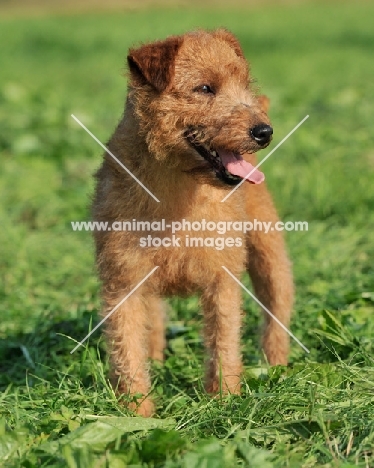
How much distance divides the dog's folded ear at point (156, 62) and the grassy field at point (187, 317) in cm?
45

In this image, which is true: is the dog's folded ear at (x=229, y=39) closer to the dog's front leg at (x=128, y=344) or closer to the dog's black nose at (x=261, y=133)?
the dog's black nose at (x=261, y=133)

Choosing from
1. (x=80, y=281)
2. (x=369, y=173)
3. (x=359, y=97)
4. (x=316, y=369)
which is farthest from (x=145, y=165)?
(x=359, y=97)

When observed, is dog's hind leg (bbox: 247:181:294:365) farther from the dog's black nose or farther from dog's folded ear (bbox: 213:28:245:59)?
the dog's black nose

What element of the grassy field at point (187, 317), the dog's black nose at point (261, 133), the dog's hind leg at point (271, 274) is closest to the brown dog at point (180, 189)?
the dog's black nose at point (261, 133)

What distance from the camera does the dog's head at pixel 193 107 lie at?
410cm

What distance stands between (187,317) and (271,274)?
0.89 m

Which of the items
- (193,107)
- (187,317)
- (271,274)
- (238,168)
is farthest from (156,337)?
(193,107)

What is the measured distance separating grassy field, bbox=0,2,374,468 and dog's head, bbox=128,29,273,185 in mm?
514

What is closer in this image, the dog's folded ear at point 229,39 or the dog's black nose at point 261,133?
the dog's black nose at point 261,133

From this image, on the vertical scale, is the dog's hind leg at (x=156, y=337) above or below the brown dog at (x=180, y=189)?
below

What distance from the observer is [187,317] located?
586 cm

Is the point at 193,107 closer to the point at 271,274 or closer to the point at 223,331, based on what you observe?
the point at 223,331

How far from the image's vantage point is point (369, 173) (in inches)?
316

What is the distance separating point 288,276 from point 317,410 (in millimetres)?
1809
